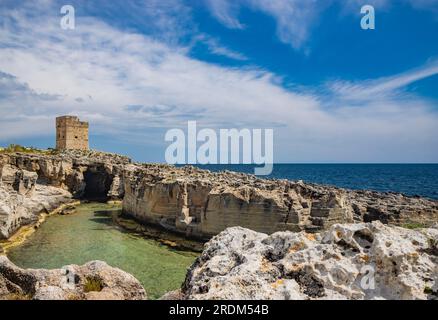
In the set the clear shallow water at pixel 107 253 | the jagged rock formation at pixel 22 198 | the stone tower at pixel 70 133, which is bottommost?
the clear shallow water at pixel 107 253

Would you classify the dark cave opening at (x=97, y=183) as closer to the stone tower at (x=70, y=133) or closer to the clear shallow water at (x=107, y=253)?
the stone tower at (x=70, y=133)

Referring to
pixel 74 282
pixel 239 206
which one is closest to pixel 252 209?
A: pixel 239 206

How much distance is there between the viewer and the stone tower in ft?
270

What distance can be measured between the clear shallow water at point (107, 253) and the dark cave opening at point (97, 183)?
78.7ft

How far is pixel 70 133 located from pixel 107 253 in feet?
Result: 204

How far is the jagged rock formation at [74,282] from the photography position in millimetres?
8078

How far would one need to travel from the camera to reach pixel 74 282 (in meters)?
8.40

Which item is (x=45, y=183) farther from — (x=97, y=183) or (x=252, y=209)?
(x=252, y=209)

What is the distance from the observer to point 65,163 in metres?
57.1

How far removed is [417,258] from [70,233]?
114 feet

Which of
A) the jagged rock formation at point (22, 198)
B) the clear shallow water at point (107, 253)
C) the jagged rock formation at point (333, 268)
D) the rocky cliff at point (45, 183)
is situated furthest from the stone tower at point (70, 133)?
the jagged rock formation at point (333, 268)
